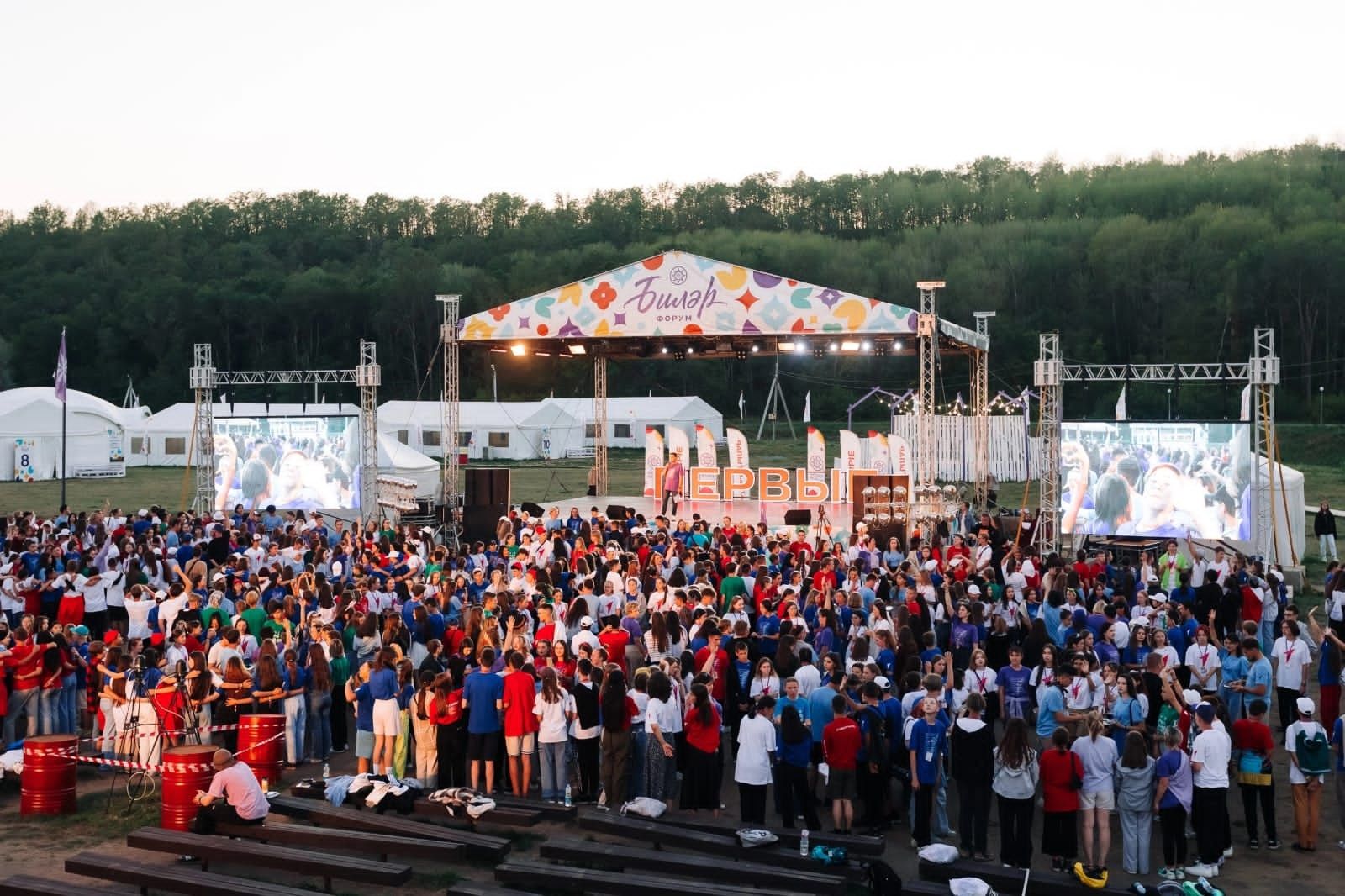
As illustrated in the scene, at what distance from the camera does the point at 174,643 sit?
389 inches

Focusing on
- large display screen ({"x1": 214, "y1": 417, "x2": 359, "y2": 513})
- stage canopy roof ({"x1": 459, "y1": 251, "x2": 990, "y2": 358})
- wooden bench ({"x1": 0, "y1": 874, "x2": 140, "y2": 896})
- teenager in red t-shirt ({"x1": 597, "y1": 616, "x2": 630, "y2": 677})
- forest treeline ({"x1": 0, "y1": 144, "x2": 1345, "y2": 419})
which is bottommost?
wooden bench ({"x1": 0, "y1": 874, "x2": 140, "y2": 896})

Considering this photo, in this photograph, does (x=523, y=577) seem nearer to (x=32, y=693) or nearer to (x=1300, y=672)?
(x=32, y=693)

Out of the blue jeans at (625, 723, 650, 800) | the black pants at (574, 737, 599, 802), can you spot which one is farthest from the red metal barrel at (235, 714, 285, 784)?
the blue jeans at (625, 723, 650, 800)

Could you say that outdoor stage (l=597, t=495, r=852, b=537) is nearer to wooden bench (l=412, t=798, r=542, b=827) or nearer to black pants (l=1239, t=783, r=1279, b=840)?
black pants (l=1239, t=783, r=1279, b=840)

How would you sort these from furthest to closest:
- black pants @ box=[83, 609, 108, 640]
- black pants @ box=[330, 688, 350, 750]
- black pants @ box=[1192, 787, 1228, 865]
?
1. black pants @ box=[83, 609, 108, 640]
2. black pants @ box=[330, 688, 350, 750]
3. black pants @ box=[1192, 787, 1228, 865]

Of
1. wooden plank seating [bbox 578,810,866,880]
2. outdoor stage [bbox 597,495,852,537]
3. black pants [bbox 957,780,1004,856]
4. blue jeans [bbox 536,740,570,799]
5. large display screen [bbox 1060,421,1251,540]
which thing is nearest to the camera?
wooden plank seating [bbox 578,810,866,880]

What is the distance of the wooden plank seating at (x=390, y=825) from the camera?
7.46 m

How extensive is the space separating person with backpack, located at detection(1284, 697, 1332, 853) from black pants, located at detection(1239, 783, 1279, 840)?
149 mm

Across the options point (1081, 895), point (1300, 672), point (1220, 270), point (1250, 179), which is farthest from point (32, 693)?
point (1250, 179)

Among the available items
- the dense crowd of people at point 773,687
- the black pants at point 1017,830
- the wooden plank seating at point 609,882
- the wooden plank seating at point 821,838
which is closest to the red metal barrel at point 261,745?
the dense crowd of people at point 773,687

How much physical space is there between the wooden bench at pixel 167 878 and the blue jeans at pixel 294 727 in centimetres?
234

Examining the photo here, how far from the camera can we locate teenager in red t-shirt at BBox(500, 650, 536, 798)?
8.61 metres

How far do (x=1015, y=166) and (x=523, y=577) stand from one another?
263 feet

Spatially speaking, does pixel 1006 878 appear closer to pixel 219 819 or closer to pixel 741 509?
pixel 219 819
